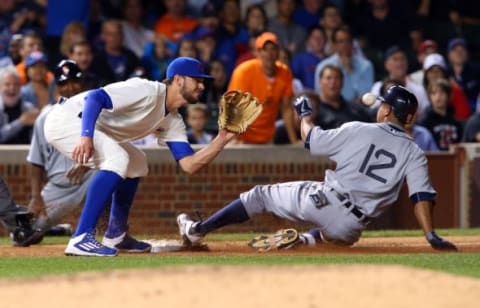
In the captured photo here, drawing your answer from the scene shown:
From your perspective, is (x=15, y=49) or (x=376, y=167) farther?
(x=15, y=49)

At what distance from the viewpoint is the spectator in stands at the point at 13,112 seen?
584 inches

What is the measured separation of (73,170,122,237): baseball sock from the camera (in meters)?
10.4

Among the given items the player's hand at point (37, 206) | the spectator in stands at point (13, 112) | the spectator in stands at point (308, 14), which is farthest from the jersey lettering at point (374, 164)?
the spectator in stands at point (308, 14)

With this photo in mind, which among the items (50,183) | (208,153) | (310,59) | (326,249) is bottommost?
(326,249)

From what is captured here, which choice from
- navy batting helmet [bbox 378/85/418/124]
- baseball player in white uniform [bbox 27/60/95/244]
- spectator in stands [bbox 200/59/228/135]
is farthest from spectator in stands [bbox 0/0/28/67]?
navy batting helmet [bbox 378/85/418/124]

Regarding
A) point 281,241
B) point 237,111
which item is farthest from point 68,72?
point 281,241

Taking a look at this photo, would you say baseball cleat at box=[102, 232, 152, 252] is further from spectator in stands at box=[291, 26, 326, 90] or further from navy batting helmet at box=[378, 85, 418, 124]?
spectator in stands at box=[291, 26, 326, 90]

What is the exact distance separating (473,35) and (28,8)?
6140mm

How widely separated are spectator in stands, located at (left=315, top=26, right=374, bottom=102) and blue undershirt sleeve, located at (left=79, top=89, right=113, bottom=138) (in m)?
6.26

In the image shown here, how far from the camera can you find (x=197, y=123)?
15.4 meters

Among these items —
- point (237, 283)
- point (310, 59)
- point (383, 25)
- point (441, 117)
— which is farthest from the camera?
point (383, 25)

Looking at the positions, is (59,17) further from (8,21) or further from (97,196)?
(97,196)

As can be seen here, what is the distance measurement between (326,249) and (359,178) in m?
0.73

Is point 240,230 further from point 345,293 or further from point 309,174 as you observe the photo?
point 345,293
